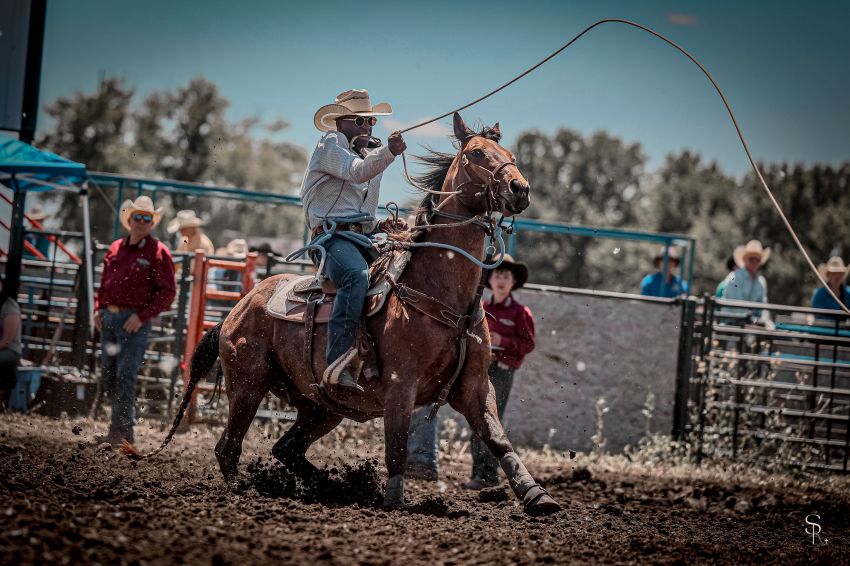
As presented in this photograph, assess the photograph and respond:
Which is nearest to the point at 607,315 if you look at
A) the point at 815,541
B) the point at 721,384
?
the point at 721,384

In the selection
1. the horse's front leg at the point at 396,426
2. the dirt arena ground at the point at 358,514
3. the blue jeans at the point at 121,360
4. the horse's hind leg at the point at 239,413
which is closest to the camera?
the dirt arena ground at the point at 358,514

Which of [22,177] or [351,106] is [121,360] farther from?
[351,106]

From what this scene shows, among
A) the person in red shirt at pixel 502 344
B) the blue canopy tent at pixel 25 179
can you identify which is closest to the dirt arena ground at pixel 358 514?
the person in red shirt at pixel 502 344

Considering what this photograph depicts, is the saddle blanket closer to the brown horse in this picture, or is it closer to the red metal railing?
the brown horse

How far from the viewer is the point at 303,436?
23.1ft

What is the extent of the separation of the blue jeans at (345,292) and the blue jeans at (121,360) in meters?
3.56

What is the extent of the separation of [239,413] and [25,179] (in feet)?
15.2

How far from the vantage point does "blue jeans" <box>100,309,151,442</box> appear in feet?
29.3

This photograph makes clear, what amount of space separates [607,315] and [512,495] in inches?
156

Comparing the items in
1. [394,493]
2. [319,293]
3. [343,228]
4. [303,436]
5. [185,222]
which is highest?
[185,222]

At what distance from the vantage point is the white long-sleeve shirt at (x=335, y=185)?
6.22 meters

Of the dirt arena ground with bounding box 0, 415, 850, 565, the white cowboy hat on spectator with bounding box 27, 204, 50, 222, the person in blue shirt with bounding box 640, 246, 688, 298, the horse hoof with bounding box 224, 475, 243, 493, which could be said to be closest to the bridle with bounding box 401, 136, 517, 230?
the dirt arena ground with bounding box 0, 415, 850, 565

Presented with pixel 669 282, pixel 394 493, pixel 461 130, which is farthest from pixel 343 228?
pixel 669 282

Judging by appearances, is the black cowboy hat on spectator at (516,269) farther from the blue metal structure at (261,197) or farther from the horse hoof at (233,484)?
the horse hoof at (233,484)
